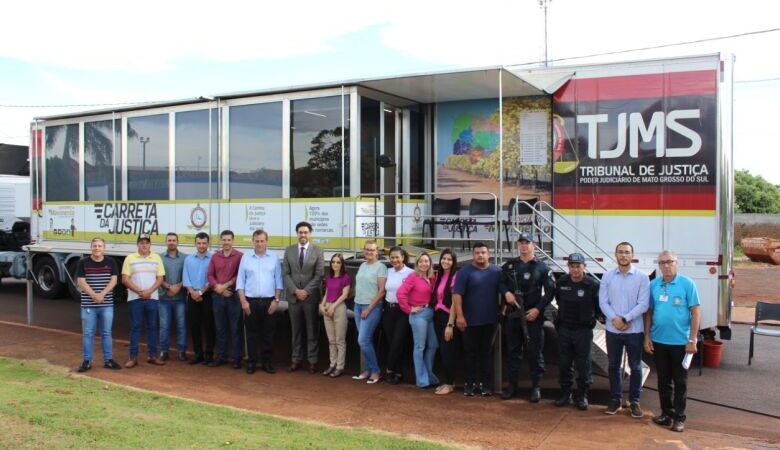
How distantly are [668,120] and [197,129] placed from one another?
702cm

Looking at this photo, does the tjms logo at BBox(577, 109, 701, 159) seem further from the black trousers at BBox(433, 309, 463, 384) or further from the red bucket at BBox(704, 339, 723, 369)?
the black trousers at BBox(433, 309, 463, 384)

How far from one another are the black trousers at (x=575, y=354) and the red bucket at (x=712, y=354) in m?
2.90

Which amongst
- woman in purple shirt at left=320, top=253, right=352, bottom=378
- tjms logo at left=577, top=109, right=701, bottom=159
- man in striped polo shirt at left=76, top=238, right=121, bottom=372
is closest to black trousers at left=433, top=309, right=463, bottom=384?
woman in purple shirt at left=320, top=253, right=352, bottom=378

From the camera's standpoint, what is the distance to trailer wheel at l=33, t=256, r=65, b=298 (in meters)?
14.5

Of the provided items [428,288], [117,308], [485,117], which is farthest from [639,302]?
[117,308]

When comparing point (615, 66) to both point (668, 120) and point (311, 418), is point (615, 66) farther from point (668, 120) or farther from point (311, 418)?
point (311, 418)

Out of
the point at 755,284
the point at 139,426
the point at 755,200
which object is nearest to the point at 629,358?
the point at 139,426

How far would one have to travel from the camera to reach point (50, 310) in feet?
44.2

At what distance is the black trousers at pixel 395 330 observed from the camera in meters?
7.63

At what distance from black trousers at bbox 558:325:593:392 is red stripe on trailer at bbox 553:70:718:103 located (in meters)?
3.64

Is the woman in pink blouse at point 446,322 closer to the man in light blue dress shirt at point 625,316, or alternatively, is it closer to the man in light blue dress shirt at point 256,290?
the man in light blue dress shirt at point 625,316

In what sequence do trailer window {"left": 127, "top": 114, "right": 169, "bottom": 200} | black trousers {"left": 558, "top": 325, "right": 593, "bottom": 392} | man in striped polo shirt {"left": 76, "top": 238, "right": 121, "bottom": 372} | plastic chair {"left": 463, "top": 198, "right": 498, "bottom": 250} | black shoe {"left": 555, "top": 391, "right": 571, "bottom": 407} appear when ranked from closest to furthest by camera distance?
1. black trousers {"left": 558, "top": 325, "right": 593, "bottom": 392}
2. black shoe {"left": 555, "top": 391, "right": 571, "bottom": 407}
3. man in striped polo shirt {"left": 76, "top": 238, "right": 121, "bottom": 372}
4. plastic chair {"left": 463, "top": 198, "right": 498, "bottom": 250}
5. trailer window {"left": 127, "top": 114, "right": 169, "bottom": 200}

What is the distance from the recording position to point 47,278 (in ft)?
49.0

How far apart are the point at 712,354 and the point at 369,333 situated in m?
4.61
